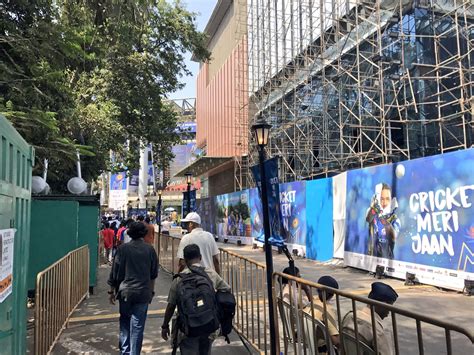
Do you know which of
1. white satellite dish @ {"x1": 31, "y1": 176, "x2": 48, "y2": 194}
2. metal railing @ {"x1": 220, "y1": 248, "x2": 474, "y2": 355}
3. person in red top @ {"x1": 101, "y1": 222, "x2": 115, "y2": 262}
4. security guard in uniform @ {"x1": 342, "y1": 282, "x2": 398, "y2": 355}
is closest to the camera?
metal railing @ {"x1": 220, "y1": 248, "x2": 474, "y2": 355}

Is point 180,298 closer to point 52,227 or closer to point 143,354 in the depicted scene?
point 143,354

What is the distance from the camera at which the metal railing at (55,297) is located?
444 cm

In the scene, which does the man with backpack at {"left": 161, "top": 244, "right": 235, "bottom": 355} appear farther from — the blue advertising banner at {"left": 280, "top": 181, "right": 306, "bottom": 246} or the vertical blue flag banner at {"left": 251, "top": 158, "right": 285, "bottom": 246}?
the blue advertising banner at {"left": 280, "top": 181, "right": 306, "bottom": 246}

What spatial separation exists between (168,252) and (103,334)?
237 inches

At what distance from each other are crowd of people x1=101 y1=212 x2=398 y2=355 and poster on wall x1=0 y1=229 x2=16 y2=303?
1273 mm

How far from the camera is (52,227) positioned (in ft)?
27.3

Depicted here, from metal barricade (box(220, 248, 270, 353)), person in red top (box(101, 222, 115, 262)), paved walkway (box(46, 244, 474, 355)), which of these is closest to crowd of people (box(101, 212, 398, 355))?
metal barricade (box(220, 248, 270, 353))

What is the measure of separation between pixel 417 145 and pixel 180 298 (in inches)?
654

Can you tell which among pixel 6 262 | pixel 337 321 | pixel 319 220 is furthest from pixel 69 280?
pixel 319 220

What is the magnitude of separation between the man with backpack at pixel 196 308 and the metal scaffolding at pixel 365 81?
1276 cm

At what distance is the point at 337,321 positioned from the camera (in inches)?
123

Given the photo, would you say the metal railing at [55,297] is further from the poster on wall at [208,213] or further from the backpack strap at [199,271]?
the poster on wall at [208,213]

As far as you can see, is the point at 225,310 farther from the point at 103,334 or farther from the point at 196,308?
the point at 103,334

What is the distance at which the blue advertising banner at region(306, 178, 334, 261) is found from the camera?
14.0m
